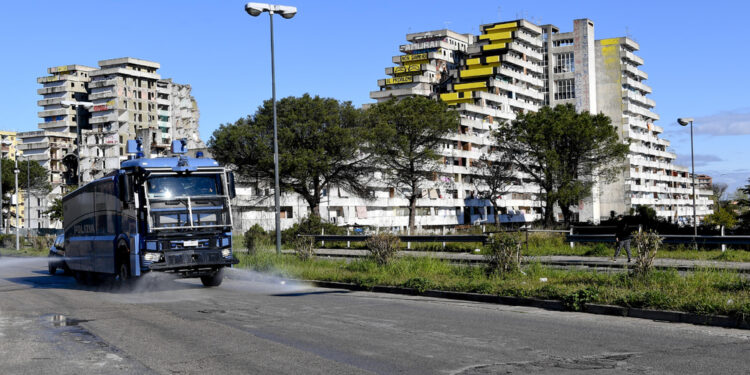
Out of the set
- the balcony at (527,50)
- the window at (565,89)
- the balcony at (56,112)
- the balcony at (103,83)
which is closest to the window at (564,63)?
the window at (565,89)

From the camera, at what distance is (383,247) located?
838 inches

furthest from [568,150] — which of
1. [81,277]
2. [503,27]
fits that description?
[503,27]

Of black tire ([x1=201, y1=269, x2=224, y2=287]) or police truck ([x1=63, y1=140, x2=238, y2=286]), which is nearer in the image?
police truck ([x1=63, y1=140, x2=238, y2=286])

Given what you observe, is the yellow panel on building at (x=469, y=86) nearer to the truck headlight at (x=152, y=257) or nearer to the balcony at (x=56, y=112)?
the balcony at (x=56, y=112)

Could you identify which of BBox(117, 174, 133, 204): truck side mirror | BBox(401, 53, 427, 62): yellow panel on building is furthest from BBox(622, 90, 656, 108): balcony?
BBox(117, 174, 133, 204): truck side mirror

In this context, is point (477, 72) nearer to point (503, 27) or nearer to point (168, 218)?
point (503, 27)

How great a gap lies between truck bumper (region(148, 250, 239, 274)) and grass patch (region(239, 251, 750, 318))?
9.43ft

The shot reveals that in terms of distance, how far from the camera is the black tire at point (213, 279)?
19875 mm

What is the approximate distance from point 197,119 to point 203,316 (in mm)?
148627

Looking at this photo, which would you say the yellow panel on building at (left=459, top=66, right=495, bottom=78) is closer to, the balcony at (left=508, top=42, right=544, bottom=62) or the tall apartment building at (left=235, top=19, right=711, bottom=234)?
the tall apartment building at (left=235, top=19, right=711, bottom=234)

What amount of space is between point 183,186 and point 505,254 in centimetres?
793

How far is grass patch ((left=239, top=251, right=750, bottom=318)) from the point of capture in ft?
38.7

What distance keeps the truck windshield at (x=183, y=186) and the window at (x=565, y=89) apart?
4464 inches

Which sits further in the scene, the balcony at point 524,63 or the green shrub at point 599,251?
the balcony at point 524,63
